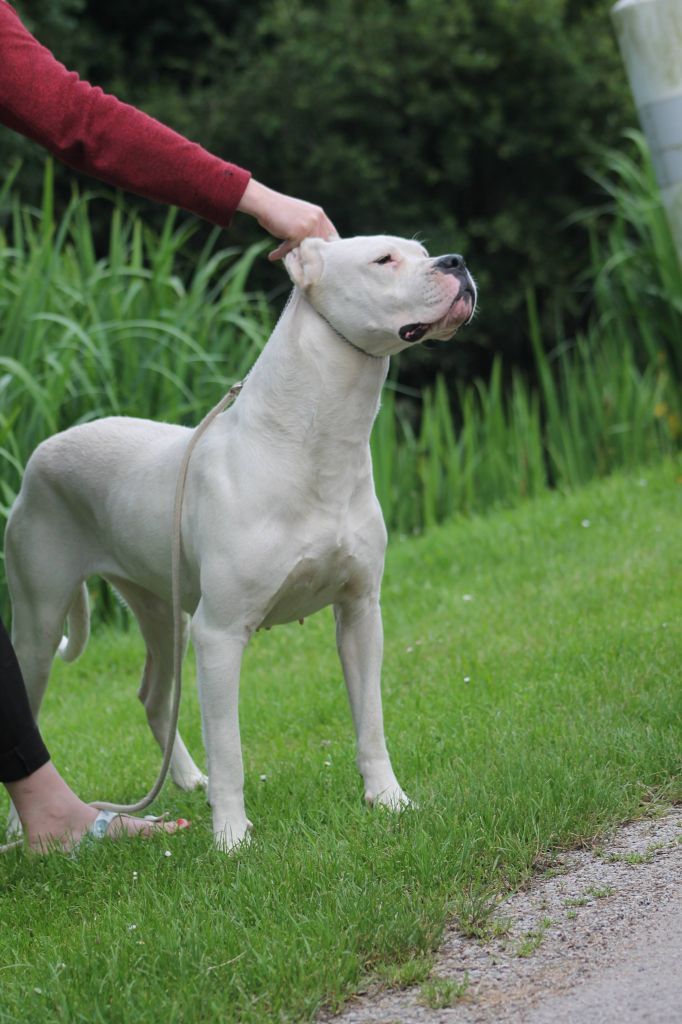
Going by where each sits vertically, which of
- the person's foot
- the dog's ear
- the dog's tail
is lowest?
the person's foot

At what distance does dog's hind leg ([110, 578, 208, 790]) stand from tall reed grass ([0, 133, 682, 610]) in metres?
1.79

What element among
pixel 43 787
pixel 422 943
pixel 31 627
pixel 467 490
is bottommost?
pixel 467 490

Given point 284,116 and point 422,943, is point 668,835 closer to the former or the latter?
point 422,943

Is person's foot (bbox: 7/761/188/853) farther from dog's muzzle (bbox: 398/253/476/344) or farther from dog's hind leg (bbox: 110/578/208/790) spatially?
dog's muzzle (bbox: 398/253/476/344)

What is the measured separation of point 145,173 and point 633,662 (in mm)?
2211

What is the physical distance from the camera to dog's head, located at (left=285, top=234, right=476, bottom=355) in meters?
3.03

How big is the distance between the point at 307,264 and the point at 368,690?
1.07 metres

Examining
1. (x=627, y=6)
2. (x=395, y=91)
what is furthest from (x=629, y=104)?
(x=627, y=6)

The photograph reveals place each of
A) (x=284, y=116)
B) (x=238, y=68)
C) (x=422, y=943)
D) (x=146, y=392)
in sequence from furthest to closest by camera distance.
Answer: (x=238, y=68), (x=284, y=116), (x=146, y=392), (x=422, y=943)

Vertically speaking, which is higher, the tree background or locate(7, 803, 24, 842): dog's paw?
the tree background

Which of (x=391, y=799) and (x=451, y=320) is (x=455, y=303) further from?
(x=391, y=799)

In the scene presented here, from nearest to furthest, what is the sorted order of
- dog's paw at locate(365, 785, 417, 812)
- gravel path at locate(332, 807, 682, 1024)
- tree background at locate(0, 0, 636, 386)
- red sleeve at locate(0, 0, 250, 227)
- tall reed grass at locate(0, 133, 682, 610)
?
gravel path at locate(332, 807, 682, 1024) < red sleeve at locate(0, 0, 250, 227) < dog's paw at locate(365, 785, 417, 812) < tall reed grass at locate(0, 133, 682, 610) < tree background at locate(0, 0, 636, 386)

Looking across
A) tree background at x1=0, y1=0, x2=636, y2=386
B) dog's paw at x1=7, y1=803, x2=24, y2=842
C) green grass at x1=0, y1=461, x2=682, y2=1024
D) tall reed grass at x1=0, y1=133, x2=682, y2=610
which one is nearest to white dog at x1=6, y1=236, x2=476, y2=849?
green grass at x1=0, y1=461, x2=682, y2=1024

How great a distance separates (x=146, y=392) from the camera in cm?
671
